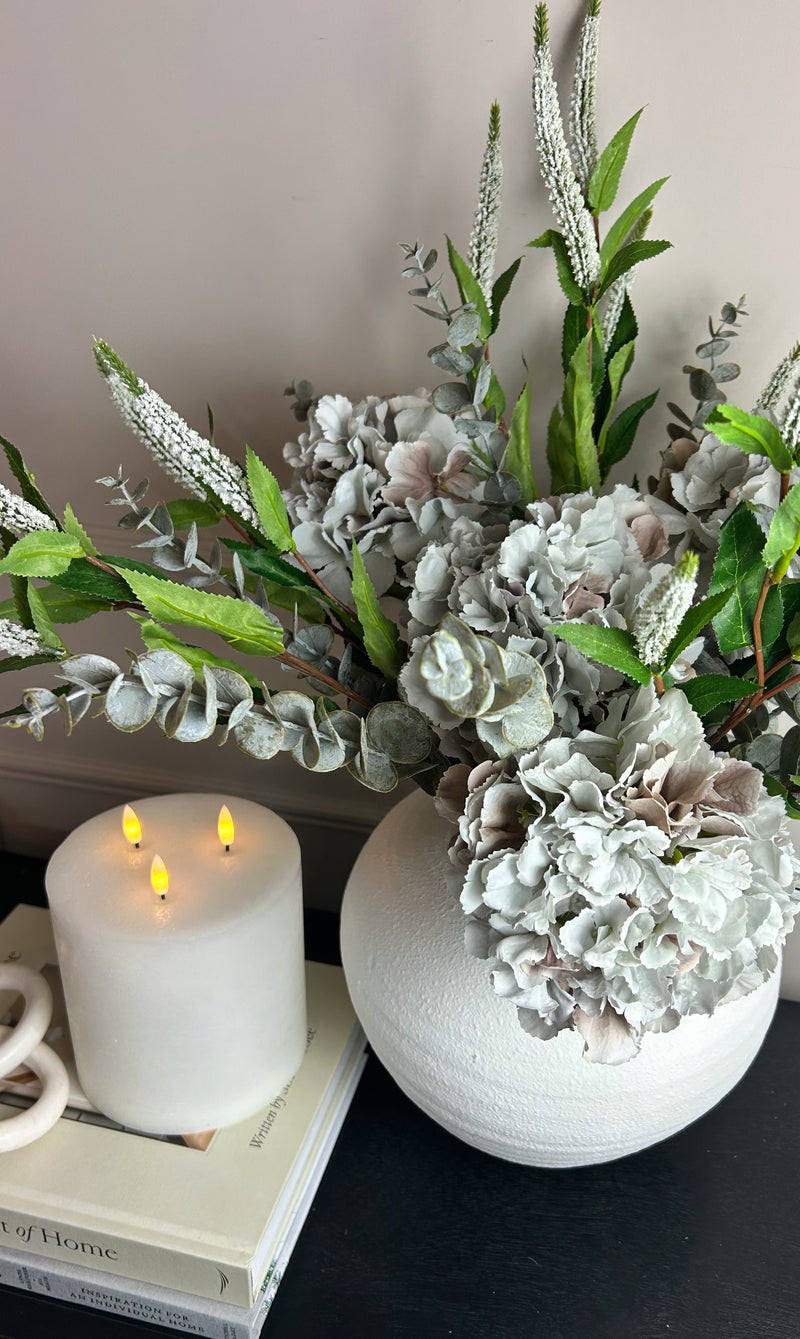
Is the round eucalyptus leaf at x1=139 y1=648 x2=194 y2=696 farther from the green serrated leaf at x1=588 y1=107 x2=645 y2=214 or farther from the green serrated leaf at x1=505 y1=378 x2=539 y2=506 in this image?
the green serrated leaf at x1=588 y1=107 x2=645 y2=214

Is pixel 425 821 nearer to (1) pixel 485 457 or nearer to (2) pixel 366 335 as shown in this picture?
(1) pixel 485 457

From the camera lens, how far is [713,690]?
1.32 ft

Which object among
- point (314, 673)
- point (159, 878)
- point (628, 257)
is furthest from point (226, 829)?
point (628, 257)

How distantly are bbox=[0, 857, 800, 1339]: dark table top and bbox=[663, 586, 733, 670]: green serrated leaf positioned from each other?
356mm

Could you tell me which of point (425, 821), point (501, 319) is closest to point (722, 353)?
point (501, 319)

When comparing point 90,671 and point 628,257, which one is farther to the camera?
point 628,257

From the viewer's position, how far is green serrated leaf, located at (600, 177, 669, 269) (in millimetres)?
494

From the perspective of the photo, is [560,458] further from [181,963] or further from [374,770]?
[181,963]

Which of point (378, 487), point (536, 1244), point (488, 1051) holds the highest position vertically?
point (378, 487)

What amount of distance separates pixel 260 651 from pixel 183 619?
39 millimetres

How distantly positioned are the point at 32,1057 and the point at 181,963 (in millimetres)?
150

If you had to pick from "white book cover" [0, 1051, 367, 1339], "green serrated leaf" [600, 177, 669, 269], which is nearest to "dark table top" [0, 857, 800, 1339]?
"white book cover" [0, 1051, 367, 1339]

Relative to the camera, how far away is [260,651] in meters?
0.42

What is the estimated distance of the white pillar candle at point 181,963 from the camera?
52cm
